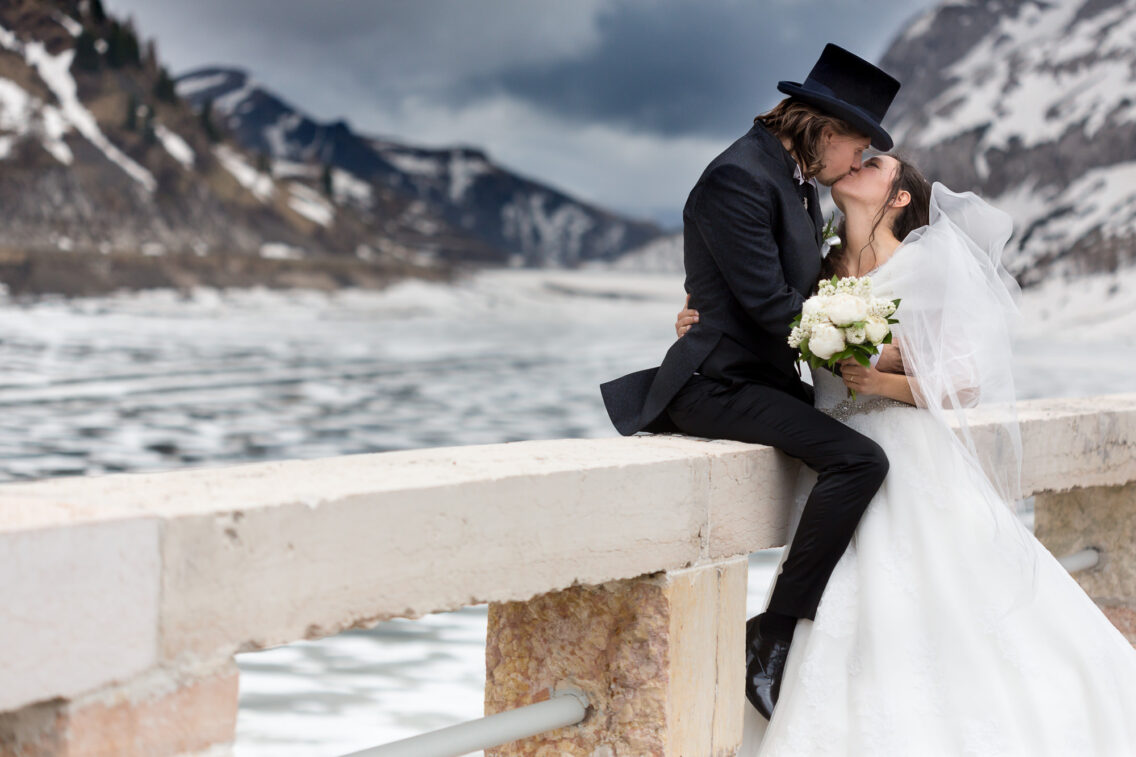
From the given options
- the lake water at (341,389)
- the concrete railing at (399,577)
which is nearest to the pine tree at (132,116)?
the lake water at (341,389)

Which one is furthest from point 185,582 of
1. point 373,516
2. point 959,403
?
point 959,403

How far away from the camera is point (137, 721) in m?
1.61

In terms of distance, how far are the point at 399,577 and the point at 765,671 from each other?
118 cm

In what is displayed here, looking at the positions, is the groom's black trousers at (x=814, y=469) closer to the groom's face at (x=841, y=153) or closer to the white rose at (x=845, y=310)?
the white rose at (x=845, y=310)

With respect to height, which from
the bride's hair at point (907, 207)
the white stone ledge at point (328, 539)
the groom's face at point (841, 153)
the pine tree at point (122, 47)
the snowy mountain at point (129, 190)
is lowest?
the white stone ledge at point (328, 539)

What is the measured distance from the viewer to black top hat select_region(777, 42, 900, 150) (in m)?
2.71

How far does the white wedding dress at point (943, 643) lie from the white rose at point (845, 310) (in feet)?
0.92

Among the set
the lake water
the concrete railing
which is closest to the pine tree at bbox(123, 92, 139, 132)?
the lake water

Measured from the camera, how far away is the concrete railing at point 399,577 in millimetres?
1518

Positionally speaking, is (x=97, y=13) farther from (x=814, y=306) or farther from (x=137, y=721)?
(x=137, y=721)

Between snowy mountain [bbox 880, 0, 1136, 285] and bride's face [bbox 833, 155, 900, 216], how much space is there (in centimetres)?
5332

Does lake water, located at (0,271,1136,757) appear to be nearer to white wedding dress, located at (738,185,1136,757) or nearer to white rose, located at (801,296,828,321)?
white wedding dress, located at (738,185,1136,757)

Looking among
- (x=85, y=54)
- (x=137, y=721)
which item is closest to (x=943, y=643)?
(x=137, y=721)

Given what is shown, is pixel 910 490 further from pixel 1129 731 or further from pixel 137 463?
pixel 137 463
